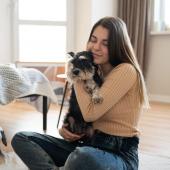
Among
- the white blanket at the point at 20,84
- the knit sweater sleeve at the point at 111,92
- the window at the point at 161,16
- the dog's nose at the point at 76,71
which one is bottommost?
the white blanket at the point at 20,84

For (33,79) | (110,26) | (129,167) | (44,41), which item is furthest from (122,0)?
(129,167)

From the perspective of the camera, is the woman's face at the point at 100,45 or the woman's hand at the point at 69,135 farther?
the woman's hand at the point at 69,135

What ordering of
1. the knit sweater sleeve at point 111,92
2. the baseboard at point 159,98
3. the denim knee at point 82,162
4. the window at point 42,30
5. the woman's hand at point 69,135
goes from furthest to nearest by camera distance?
the baseboard at point 159,98 → the window at point 42,30 → the woman's hand at point 69,135 → the knit sweater sleeve at point 111,92 → the denim knee at point 82,162

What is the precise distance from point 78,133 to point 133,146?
0.27 m

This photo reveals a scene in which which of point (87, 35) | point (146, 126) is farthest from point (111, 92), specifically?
point (87, 35)

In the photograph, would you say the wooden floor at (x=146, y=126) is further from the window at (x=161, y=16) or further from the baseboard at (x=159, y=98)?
the window at (x=161, y=16)

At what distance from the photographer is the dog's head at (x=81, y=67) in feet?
4.53

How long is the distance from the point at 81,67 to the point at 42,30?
2.79 meters

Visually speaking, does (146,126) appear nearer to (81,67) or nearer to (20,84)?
(20,84)

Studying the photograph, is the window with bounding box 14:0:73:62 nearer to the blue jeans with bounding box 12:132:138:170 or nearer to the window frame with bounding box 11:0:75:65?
the window frame with bounding box 11:0:75:65

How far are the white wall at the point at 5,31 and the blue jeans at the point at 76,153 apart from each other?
8.68 ft

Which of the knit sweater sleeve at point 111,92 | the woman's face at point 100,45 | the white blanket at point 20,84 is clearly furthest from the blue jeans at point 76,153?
the white blanket at point 20,84

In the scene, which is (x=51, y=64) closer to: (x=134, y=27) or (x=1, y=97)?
(x=134, y=27)

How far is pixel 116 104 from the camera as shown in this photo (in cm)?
136
